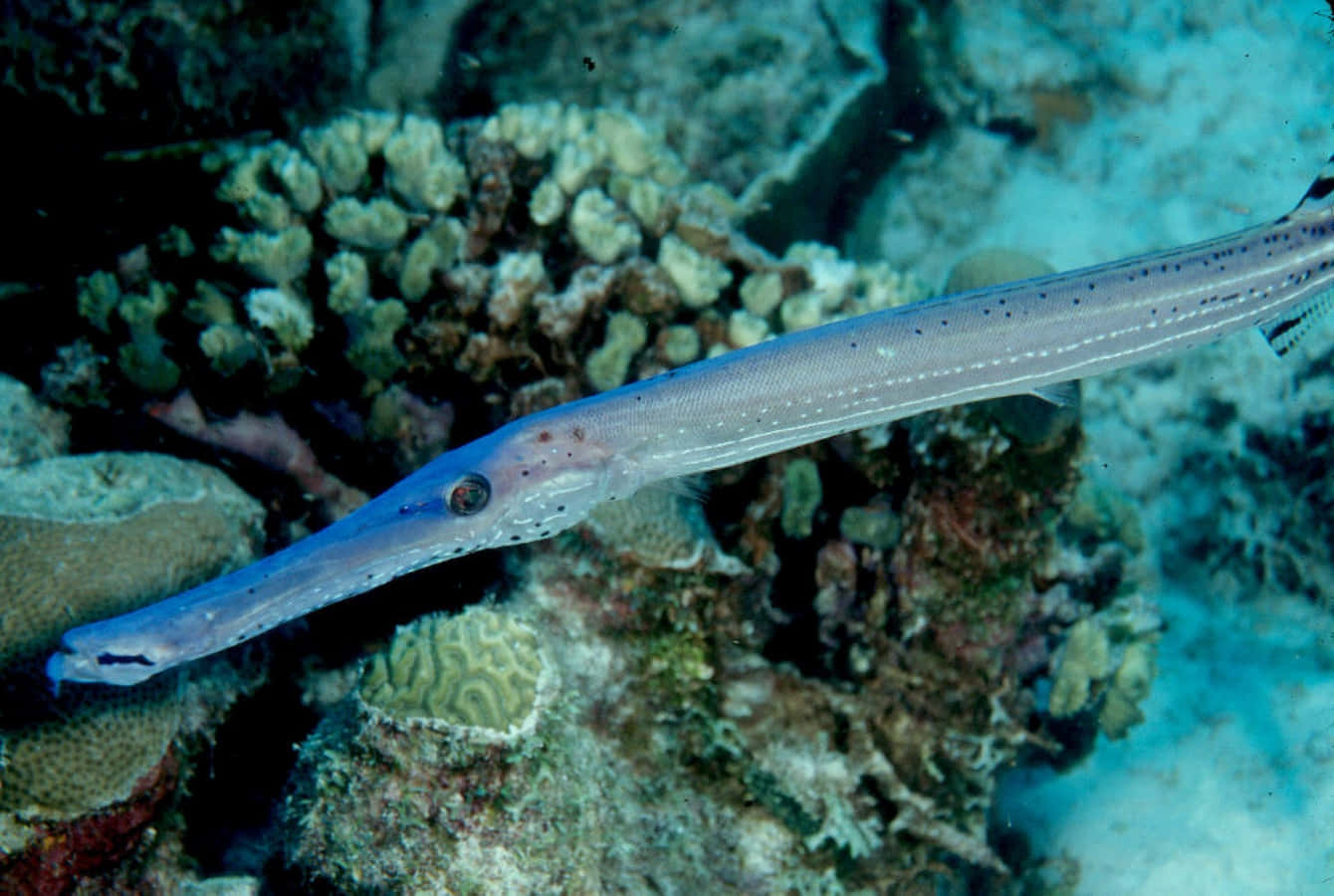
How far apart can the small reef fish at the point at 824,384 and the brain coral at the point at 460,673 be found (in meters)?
0.46

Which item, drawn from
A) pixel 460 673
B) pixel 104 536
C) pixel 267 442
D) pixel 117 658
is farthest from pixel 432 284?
pixel 117 658

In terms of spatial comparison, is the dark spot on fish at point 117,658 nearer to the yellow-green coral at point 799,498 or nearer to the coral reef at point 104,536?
the coral reef at point 104,536

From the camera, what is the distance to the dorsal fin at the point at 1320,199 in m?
3.69

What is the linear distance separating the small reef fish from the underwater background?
0.46m

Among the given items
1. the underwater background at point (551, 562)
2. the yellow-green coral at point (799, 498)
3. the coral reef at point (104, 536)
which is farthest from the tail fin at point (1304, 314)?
the coral reef at point (104, 536)

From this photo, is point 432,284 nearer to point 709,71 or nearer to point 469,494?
point 469,494

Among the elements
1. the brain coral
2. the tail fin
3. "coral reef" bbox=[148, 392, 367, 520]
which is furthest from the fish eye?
the tail fin

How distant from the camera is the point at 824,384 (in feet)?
10.8

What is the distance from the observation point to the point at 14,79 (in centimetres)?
565

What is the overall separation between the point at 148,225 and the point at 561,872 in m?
5.53

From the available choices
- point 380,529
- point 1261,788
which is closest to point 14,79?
point 380,529

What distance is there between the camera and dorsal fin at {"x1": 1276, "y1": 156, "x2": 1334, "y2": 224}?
369cm

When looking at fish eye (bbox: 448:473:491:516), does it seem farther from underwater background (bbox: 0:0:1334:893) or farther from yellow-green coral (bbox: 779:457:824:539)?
yellow-green coral (bbox: 779:457:824:539)

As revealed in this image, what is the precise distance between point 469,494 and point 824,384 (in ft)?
5.18
